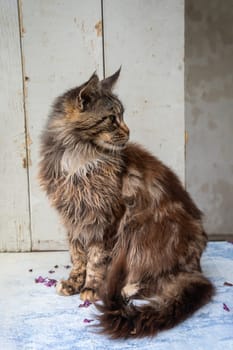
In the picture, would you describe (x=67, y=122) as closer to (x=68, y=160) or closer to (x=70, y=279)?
(x=68, y=160)

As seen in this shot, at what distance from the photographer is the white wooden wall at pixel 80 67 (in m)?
2.30

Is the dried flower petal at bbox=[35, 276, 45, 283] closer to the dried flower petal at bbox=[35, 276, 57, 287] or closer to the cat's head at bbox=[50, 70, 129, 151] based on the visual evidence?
the dried flower petal at bbox=[35, 276, 57, 287]

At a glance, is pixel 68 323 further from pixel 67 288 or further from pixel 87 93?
pixel 87 93

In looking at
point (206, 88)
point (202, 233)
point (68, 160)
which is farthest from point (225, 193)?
point (68, 160)

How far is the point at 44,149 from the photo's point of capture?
1.76 metres

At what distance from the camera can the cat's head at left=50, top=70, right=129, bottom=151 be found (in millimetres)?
1603

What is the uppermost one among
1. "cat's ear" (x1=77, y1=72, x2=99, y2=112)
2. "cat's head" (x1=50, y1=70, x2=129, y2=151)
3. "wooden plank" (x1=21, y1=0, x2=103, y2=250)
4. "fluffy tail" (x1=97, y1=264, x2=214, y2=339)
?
"wooden plank" (x1=21, y1=0, x2=103, y2=250)

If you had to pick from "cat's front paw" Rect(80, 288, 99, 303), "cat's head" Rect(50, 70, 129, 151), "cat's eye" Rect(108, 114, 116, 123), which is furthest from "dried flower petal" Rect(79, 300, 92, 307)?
"cat's eye" Rect(108, 114, 116, 123)

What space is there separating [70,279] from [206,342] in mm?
677

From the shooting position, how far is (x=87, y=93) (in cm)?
158

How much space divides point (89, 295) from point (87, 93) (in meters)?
0.82

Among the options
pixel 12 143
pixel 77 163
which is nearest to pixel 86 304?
pixel 77 163

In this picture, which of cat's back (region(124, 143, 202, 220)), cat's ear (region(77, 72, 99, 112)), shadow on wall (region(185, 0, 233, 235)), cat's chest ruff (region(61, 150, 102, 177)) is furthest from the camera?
shadow on wall (region(185, 0, 233, 235))

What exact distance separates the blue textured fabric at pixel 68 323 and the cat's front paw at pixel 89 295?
0.03m
